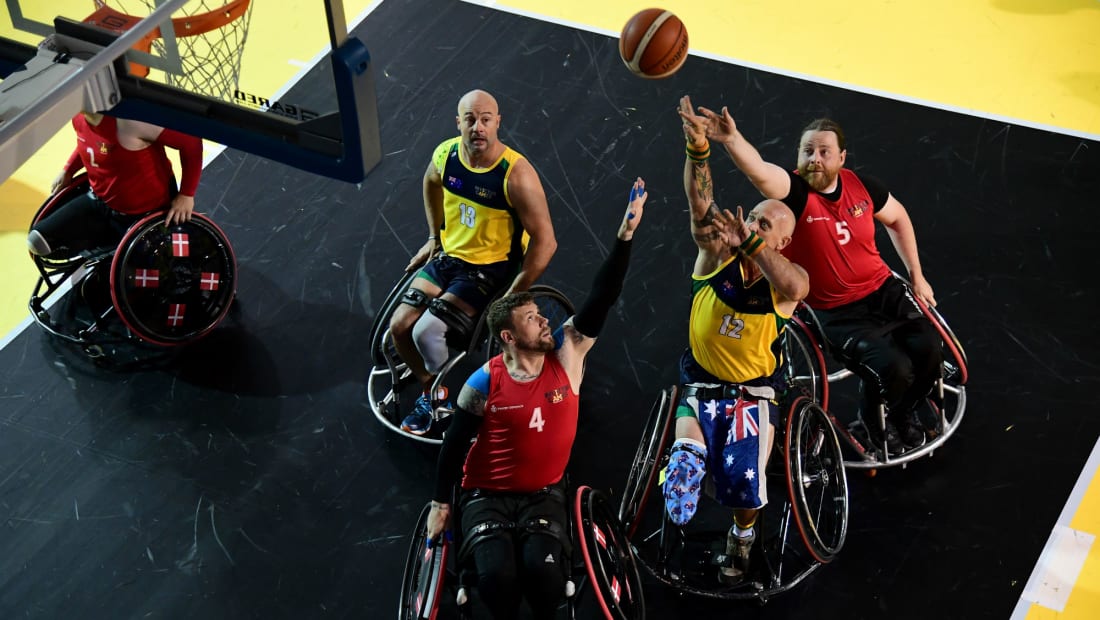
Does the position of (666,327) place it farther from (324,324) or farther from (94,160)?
(94,160)

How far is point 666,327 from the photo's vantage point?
6723mm

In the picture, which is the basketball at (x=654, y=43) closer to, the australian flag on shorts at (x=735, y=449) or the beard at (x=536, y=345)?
the beard at (x=536, y=345)

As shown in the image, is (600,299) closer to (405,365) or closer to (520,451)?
(520,451)

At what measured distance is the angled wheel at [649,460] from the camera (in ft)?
17.4

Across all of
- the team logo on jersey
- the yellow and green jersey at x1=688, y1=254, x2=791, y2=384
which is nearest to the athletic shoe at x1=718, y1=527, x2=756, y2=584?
the yellow and green jersey at x1=688, y1=254, x2=791, y2=384

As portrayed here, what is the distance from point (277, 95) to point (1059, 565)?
5.32 m

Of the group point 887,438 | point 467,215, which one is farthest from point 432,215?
point 887,438

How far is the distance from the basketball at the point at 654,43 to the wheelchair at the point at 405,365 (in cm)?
117

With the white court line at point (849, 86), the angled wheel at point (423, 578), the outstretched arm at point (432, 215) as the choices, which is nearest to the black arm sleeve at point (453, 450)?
the angled wheel at point (423, 578)

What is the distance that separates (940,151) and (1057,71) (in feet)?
4.28

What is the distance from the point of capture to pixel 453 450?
16.7ft

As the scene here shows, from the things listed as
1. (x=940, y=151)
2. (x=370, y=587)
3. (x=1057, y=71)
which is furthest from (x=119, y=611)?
(x=1057, y=71)

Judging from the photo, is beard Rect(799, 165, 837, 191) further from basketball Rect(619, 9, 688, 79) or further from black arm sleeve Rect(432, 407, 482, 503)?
black arm sleeve Rect(432, 407, 482, 503)

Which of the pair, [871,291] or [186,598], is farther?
[871,291]
